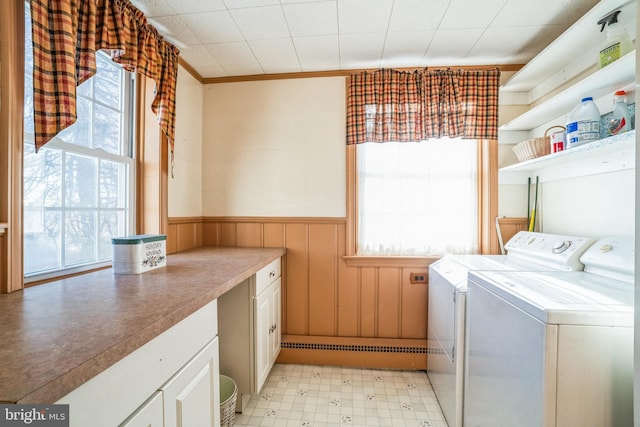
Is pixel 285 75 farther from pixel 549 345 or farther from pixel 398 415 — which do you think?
pixel 398 415

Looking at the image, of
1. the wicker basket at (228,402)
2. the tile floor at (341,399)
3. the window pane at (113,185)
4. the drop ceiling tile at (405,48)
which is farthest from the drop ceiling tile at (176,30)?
the tile floor at (341,399)

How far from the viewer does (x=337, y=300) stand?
219cm

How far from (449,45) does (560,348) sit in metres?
1.84

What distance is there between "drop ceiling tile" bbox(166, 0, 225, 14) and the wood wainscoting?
4.35ft

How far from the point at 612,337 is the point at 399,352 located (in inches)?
58.9

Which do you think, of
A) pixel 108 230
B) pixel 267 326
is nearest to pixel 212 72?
pixel 108 230

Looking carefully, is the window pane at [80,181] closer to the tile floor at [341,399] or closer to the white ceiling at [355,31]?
the white ceiling at [355,31]

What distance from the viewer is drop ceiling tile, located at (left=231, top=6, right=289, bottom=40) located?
1.55 m

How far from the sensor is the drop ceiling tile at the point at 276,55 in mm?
1837

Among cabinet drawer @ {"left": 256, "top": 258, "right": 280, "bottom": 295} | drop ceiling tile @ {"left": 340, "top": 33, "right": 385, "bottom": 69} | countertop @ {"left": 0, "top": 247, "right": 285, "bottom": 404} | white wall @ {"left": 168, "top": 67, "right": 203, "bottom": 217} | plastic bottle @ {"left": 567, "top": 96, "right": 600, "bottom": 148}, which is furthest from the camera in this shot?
white wall @ {"left": 168, "top": 67, "right": 203, "bottom": 217}

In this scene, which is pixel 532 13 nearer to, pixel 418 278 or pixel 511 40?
pixel 511 40

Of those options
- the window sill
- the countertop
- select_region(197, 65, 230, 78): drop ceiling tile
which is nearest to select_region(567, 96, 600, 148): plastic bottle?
the window sill

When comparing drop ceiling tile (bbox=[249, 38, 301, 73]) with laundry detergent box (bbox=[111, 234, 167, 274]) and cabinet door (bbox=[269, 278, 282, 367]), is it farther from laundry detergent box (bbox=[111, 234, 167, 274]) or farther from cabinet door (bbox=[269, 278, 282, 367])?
cabinet door (bbox=[269, 278, 282, 367])

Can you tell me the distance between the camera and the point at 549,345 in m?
0.83
